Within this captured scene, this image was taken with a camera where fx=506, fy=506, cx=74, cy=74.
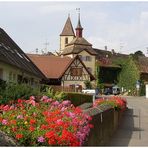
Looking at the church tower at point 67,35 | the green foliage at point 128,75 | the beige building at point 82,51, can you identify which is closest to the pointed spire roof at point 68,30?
the church tower at point 67,35

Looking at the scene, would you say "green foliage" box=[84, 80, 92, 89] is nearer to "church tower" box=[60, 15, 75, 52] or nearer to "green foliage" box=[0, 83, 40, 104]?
"church tower" box=[60, 15, 75, 52]

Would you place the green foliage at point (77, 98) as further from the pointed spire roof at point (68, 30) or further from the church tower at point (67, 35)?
the pointed spire roof at point (68, 30)

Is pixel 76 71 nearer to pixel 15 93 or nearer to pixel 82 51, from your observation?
pixel 82 51

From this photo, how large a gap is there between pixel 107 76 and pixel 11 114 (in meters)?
94.0

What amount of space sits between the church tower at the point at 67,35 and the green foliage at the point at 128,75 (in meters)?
24.7

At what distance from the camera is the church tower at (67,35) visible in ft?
408

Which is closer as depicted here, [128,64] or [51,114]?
[51,114]

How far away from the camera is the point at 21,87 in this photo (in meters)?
21.7

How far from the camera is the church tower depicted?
4900 inches

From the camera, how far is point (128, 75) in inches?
3851

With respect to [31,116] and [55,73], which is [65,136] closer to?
[31,116]

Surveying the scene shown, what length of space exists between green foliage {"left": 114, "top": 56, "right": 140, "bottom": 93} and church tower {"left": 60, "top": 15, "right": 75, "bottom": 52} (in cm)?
2472

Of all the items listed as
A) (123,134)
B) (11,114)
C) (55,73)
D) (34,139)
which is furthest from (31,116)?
(55,73)

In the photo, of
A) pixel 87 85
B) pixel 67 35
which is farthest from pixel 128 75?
pixel 67 35
